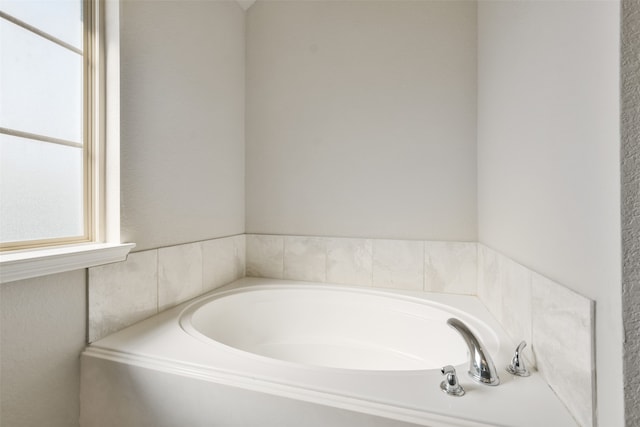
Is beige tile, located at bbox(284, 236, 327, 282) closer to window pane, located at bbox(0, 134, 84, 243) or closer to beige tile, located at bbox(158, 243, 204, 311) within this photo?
beige tile, located at bbox(158, 243, 204, 311)

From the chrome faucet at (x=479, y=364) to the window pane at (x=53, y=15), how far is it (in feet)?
5.50

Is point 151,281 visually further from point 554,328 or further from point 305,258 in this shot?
point 554,328

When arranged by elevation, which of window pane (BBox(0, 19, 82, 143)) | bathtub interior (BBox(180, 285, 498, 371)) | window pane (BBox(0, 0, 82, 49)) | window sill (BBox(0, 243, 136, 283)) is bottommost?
bathtub interior (BBox(180, 285, 498, 371))

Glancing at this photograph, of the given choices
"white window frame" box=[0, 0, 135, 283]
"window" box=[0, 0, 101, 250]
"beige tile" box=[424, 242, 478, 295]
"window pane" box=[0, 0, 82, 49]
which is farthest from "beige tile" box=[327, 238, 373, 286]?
"window pane" box=[0, 0, 82, 49]

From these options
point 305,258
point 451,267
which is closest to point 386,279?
point 451,267

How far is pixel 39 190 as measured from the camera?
1.03 meters

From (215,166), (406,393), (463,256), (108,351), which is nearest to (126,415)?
(108,351)

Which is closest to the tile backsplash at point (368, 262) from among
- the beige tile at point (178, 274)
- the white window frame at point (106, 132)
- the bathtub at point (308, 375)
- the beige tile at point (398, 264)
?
the beige tile at point (398, 264)

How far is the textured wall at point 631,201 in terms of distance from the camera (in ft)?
1.81

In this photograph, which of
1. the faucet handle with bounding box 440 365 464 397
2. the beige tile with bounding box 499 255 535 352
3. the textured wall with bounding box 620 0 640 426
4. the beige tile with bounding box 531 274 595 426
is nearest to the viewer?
the textured wall with bounding box 620 0 640 426

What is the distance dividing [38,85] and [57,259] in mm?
591

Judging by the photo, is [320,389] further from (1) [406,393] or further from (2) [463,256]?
(2) [463,256]

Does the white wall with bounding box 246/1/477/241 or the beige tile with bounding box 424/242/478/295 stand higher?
the white wall with bounding box 246/1/477/241

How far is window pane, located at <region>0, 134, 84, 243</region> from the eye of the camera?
3.09 ft
